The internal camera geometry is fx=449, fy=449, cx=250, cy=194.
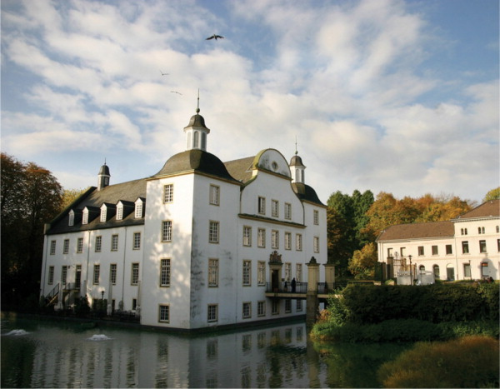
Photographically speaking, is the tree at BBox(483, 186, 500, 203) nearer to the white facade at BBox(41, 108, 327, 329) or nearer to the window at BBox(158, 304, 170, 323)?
the white facade at BBox(41, 108, 327, 329)

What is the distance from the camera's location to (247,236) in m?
32.8

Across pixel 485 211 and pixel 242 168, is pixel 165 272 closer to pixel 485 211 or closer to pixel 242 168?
pixel 242 168

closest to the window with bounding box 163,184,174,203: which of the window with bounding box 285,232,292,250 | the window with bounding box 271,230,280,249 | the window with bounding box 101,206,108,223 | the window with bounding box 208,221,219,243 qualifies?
the window with bounding box 208,221,219,243

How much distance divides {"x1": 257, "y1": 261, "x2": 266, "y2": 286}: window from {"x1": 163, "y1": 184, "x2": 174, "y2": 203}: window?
28.7 ft

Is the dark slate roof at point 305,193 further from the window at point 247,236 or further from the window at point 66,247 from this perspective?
the window at point 66,247

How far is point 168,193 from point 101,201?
1606cm

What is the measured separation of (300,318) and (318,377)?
22.2m

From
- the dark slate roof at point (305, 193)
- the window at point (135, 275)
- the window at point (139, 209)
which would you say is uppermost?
the dark slate roof at point (305, 193)

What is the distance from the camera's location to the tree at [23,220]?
134ft

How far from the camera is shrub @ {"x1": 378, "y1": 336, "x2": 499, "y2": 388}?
11633mm

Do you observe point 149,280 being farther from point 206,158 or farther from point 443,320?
point 443,320

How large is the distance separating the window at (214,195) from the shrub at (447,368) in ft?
58.2

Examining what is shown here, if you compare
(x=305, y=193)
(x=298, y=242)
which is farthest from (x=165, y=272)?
(x=305, y=193)

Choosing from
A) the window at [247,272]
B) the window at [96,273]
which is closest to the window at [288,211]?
the window at [247,272]
